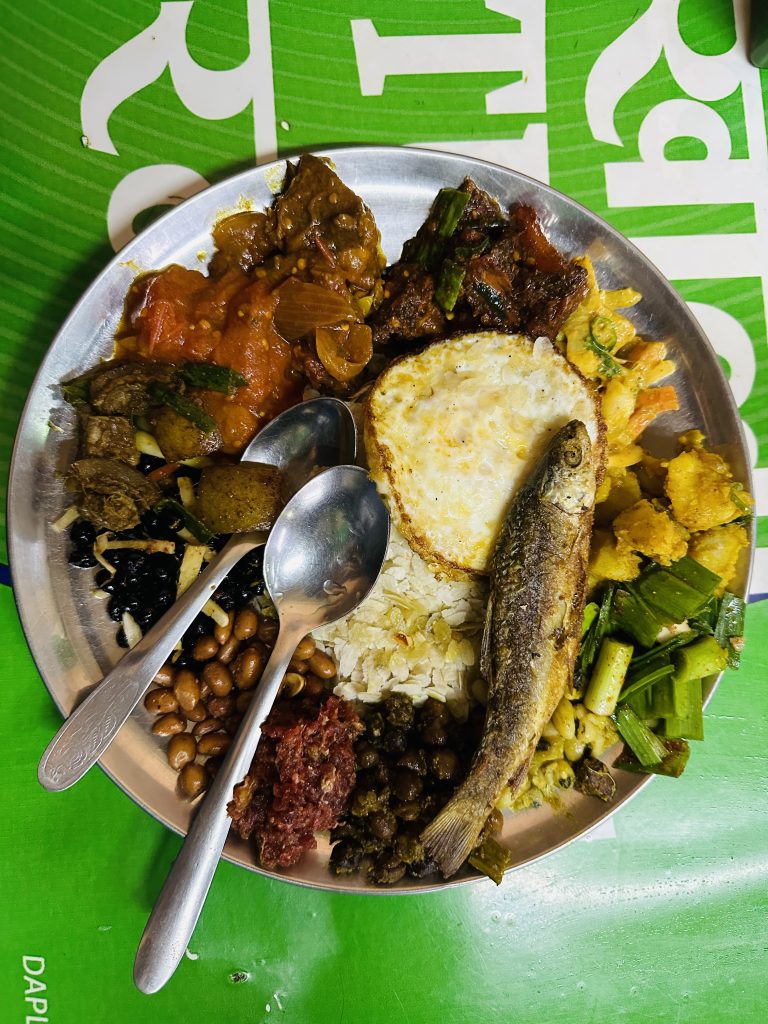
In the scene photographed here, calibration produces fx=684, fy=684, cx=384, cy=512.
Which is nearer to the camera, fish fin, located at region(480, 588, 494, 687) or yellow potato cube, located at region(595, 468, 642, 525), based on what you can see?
fish fin, located at region(480, 588, 494, 687)

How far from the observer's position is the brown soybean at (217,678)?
8.32ft

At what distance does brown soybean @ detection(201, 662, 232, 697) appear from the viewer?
254 centimetres

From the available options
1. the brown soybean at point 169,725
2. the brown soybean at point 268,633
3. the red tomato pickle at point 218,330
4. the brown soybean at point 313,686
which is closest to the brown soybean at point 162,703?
the brown soybean at point 169,725

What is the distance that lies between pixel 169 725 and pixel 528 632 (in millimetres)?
1368

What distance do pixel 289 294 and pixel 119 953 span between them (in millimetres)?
2736

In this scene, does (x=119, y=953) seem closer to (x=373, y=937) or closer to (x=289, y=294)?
(x=373, y=937)

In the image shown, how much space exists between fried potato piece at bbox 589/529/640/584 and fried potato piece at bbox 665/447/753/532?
24cm

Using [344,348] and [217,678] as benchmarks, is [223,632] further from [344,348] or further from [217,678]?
[344,348]

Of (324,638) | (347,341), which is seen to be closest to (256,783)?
(324,638)

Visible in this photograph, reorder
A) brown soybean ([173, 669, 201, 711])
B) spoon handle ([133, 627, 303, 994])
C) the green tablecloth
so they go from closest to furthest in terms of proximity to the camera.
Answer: spoon handle ([133, 627, 303, 994])
brown soybean ([173, 669, 201, 711])
the green tablecloth

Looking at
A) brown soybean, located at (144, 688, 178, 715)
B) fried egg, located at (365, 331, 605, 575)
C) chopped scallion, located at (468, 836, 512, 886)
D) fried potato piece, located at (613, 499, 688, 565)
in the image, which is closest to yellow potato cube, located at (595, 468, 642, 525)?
fried potato piece, located at (613, 499, 688, 565)

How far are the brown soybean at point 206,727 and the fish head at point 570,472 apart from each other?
148 centimetres

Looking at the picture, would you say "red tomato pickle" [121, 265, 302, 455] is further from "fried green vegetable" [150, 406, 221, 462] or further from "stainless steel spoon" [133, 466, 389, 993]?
"stainless steel spoon" [133, 466, 389, 993]

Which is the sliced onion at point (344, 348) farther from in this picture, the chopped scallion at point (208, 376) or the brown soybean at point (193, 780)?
the brown soybean at point (193, 780)
